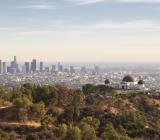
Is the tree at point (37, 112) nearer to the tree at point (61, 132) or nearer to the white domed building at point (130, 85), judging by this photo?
the tree at point (61, 132)

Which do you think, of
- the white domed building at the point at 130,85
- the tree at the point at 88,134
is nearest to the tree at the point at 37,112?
the tree at the point at 88,134

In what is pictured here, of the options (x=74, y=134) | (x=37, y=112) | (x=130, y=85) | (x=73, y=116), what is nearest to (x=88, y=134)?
(x=74, y=134)

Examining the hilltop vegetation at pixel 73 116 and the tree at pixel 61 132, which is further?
the hilltop vegetation at pixel 73 116

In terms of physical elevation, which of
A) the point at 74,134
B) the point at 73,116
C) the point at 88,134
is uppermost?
the point at 73,116

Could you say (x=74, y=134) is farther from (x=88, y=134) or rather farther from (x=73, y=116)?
A: (x=73, y=116)

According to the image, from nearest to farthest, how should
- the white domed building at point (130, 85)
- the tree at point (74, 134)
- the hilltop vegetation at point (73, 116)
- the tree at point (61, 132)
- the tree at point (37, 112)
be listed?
1. the tree at point (74, 134)
2. the tree at point (61, 132)
3. the hilltop vegetation at point (73, 116)
4. the tree at point (37, 112)
5. the white domed building at point (130, 85)

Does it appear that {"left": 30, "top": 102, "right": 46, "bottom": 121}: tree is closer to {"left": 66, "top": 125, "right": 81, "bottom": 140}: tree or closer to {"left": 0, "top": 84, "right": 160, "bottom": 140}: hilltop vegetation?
{"left": 0, "top": 84, "right": 160, "bottom": 140}: hilltop vegetation

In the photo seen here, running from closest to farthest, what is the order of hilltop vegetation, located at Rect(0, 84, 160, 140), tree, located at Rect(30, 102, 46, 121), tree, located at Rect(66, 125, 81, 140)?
tree, located at Rect(66, 125, 81, 140) < hilltop vegetation, located at Rect(0, 84, 160, 140) < tree, located at Rect(30, 102, 46, 121)

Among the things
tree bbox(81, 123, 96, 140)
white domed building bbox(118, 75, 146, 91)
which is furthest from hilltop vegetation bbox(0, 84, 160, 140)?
white domed building bbox(118, 75, 146, 91)

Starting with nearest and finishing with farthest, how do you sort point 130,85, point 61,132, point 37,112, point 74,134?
1. point 74,134
2. point 61,132
3. point 37,112
4. point 130,85
